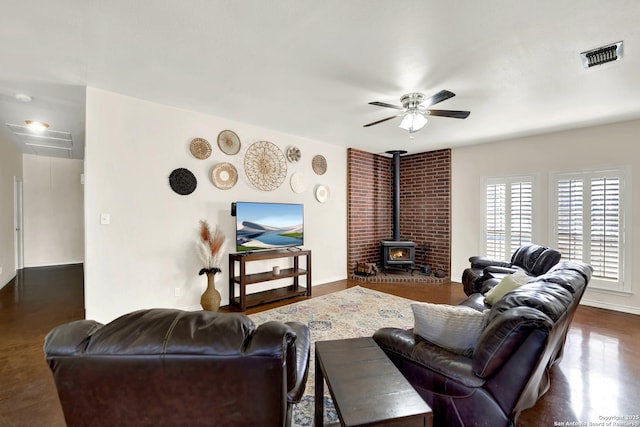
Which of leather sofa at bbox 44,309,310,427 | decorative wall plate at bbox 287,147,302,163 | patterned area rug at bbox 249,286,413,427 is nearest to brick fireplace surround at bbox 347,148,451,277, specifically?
decorative wall plate at bbox 287,147,302,163

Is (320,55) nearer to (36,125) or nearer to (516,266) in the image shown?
(516,266)

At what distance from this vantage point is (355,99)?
3160 mm

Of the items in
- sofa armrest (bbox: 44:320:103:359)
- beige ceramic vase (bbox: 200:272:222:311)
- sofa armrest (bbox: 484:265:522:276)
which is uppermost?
sofa armrest (bbox: 44:320:103:359)

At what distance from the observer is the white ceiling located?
1790mm

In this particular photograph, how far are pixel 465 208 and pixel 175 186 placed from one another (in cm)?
498

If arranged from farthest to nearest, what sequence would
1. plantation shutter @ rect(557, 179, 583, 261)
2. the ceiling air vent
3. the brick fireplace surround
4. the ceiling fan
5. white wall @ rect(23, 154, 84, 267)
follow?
white wall @ rect(23, 154, 84, 267), the brick fireplace surround, plantation shutter @ rect(557, 179, 583, 261), the ceiling fan, the ceiling air vent

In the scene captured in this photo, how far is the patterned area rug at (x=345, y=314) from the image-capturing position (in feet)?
10.1

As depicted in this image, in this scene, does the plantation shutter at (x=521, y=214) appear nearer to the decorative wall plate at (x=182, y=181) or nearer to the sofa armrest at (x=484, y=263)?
the sofa armrest at (x=484, y=263)

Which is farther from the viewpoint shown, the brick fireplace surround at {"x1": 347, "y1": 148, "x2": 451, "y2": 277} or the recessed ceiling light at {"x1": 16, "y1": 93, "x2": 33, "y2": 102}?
the brick fireplace surround at {"x1": 347, "y1": 148, "x2": 451, "y2": 277}

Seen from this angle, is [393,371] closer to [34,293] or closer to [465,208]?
[465,208]

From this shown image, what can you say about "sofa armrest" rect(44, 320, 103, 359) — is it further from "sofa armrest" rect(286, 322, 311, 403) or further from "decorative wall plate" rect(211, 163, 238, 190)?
"decorative wall plate" rect(211, 163, 238, 190)

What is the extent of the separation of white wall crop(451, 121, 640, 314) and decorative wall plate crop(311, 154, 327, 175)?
8.47ft

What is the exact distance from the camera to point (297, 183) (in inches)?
186

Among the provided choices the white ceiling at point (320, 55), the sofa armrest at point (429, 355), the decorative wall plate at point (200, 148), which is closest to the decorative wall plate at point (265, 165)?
the decorative wall plate at point (200, 148)
